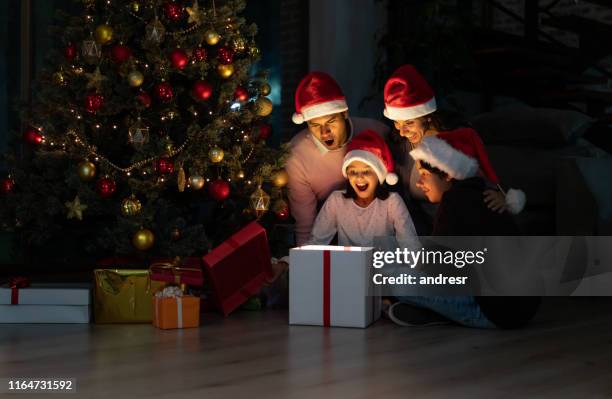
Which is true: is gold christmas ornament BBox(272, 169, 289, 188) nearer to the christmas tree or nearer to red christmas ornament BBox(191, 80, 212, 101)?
the christmas tree

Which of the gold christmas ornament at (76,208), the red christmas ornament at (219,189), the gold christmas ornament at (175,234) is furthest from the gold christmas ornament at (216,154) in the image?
the gold christmas ornament at (76,208)

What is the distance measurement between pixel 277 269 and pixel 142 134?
76 centimetres

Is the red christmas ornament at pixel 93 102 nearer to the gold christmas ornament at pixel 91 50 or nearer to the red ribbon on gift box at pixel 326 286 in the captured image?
the gold christmas ornament at pixel 91 50

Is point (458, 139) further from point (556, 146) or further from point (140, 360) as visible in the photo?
point (556, 146)

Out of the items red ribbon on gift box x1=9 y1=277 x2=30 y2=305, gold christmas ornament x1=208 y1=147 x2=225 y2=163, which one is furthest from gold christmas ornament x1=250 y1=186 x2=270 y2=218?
red ribbon on gift box x1=9 y1=277 x2=30 y2=305

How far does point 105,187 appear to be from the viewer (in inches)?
128

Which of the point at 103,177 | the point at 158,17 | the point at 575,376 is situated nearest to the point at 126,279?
the point at 103,177

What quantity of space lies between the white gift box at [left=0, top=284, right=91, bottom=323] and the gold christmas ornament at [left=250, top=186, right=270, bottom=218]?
0.80 m

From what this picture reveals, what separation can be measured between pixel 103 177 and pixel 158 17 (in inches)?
27.4

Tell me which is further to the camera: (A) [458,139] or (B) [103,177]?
(B) [103,177]

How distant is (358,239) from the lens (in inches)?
131

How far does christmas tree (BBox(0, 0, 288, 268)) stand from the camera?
10.7ft

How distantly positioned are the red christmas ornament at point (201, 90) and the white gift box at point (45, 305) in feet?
3.00

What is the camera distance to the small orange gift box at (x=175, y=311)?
2.88 metres
